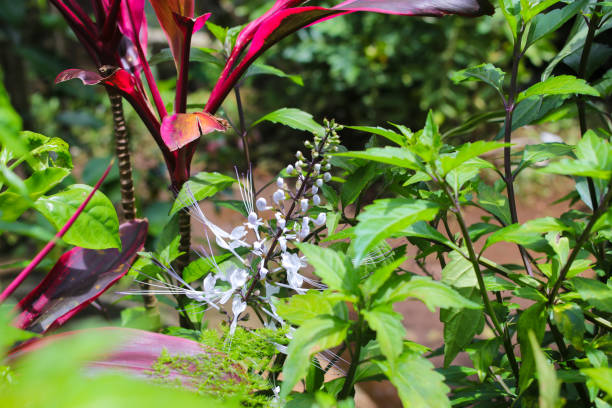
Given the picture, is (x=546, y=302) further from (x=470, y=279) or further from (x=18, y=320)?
(x=18, y=320)

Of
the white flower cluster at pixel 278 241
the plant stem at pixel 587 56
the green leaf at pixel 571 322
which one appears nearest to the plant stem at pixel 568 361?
the green leaf at pixel 571 322

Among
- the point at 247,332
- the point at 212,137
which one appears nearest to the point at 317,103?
the point at 212,137

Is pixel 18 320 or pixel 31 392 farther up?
pixel 31 392

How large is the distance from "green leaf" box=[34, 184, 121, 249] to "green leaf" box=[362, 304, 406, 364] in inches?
15.4

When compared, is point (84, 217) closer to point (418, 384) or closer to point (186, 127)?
point (186, 127)

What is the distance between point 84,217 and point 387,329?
44cm

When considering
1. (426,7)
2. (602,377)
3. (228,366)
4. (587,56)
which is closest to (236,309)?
(228,366)

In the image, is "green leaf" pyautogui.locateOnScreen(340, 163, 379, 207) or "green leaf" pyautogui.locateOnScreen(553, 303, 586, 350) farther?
"green leaf" pyautogui.locateOnScreen(340, 163, 379, 207)

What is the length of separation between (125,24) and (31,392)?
65 centimetres

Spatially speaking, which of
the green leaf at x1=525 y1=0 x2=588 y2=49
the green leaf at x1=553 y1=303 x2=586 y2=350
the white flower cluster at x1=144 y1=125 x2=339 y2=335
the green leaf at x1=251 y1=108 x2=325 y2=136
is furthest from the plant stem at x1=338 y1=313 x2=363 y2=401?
the green leaf at x1=525 y1=0 x2=588 y2=49

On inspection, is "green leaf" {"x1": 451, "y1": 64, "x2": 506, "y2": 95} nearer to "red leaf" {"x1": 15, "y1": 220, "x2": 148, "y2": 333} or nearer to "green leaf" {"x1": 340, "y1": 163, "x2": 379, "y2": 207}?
"green leaf" {"x1": 340, "y1": 163, "x2": 379, "y2": 207}

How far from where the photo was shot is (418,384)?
0.45 meters

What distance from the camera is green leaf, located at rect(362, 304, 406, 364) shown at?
1.37ft

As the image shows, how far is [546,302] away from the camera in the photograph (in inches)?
21.5
